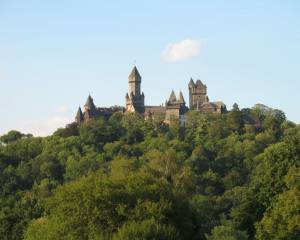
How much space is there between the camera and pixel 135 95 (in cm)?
15150

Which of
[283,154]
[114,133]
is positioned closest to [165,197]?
[283,154]

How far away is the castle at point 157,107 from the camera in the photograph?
138 metres

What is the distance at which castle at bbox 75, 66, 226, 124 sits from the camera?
138m

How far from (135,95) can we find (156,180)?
10318 cm

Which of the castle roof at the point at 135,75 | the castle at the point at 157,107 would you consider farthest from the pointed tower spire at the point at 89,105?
the castle roof at the point at 135,75

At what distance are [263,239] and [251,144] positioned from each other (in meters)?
66.7

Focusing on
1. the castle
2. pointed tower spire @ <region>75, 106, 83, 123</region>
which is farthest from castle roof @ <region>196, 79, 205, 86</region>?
pointed tower spire @ <region>75, 106, 83, 123</region>

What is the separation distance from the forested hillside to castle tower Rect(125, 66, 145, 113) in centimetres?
939

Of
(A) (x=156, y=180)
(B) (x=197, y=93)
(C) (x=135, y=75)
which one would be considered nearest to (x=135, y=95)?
(C) (x=135, y=75)

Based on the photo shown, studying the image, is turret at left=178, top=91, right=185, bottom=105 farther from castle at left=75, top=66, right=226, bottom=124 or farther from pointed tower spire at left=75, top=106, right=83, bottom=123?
pointed tower spire at left=75, top=106, right=83, bottom=123

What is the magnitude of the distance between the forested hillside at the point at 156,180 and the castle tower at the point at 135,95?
30.8 feet

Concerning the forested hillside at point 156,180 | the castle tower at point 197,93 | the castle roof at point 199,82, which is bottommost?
the forested hillside at point 156,180

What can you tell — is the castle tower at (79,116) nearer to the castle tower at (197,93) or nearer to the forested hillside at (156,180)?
the forested hillside at (156,180)

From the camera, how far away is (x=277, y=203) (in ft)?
157
